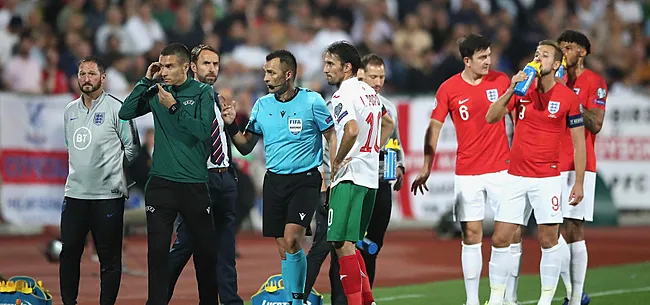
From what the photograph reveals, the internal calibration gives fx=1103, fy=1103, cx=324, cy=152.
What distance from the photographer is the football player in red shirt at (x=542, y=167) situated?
10.4m

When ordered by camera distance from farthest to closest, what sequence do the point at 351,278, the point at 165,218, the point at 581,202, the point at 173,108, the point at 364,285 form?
1. the point at 581,202
2. the point at 364,285
3. the point at 351,278
4. the point at 165,218
5. the point at 173,108

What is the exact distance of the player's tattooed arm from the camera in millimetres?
11117

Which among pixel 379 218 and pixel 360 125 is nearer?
pixel 360 125

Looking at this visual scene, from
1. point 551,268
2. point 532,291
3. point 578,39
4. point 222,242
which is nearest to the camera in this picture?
point 222,242

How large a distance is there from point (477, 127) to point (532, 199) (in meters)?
0.88

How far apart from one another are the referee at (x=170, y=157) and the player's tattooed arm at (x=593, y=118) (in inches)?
161

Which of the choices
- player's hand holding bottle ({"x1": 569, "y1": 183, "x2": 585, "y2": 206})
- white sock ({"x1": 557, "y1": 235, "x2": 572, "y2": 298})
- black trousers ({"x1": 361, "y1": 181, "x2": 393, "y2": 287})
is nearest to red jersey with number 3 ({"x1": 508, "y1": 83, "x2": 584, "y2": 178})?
player's hand holding bottle ({"x1": 569, "y1": 183, "x2": 585, "y2": 206})

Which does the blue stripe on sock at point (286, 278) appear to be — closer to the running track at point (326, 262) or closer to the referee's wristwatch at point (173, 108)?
Answer: the referee's wristwatch at point (173, 108)

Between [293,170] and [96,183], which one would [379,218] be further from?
[96,183]

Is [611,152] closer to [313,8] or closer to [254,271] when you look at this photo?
[313,8]

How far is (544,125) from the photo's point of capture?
34.2ft

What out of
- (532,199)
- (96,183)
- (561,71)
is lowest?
(532,199)

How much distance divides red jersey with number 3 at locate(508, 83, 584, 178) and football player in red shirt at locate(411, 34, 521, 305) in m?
0.29

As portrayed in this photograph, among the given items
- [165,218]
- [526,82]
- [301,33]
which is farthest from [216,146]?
[301,33]
